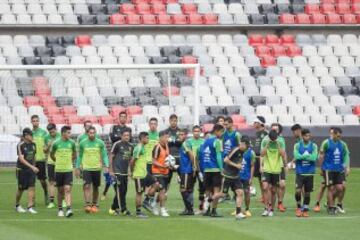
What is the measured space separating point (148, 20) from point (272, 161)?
20422mm

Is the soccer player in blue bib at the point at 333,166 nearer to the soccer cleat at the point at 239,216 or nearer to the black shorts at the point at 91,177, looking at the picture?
the soccer cleat at the point at 239,216

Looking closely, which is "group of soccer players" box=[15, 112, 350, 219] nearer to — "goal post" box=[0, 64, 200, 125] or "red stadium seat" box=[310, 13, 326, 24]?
"goal post" box=[0, 64, 200, 125]

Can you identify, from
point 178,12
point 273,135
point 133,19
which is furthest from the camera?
point 178,12

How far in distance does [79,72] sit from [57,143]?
340 inches

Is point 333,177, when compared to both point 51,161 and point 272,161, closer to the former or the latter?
point 272,161

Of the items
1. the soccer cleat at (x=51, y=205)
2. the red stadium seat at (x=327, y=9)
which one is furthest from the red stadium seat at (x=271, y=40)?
the soccer cleat at (x=51, y=205)

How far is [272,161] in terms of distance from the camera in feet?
→ 80.9

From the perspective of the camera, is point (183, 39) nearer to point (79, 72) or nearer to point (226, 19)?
point (226, 19)

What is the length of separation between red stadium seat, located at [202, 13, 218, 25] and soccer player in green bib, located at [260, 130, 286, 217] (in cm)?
2055

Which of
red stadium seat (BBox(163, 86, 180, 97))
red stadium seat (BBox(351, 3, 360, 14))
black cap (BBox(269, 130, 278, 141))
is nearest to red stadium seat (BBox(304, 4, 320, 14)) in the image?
red stadium seat (BBox(351, 3, 360, 14))

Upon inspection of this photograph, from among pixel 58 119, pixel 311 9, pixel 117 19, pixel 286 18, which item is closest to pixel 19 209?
pixel 58 119

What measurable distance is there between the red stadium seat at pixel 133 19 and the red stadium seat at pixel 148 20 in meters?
0.16

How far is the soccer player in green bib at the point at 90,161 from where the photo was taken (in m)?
25.0

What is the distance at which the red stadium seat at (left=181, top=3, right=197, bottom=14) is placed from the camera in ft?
148
